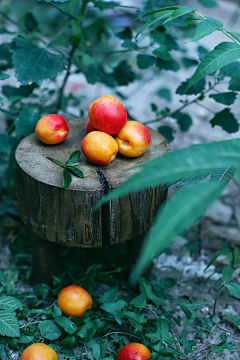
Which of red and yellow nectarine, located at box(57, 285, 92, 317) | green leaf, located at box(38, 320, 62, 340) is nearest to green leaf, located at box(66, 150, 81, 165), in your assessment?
red and yellow nectarine, located at box(57, 285, 92, 317)

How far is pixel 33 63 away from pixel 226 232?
5.00ft

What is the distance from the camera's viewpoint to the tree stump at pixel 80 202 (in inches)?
51.4

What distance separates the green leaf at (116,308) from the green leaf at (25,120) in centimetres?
92

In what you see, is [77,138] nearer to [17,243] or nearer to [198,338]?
[17,243]

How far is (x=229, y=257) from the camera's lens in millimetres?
1879

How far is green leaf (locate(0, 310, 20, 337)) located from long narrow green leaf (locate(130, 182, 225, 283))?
859 mm

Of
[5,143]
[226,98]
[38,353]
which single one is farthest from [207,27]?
[38,353]

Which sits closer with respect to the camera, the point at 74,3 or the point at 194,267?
the point at 74,3

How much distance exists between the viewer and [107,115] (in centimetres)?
140

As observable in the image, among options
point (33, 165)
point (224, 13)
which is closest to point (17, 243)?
point (33, 165)

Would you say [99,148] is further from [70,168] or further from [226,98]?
[226,98]

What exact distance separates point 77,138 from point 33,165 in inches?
11.9

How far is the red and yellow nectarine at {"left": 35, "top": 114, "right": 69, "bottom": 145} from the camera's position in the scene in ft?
4.87

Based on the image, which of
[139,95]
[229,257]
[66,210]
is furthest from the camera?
[139,95]
